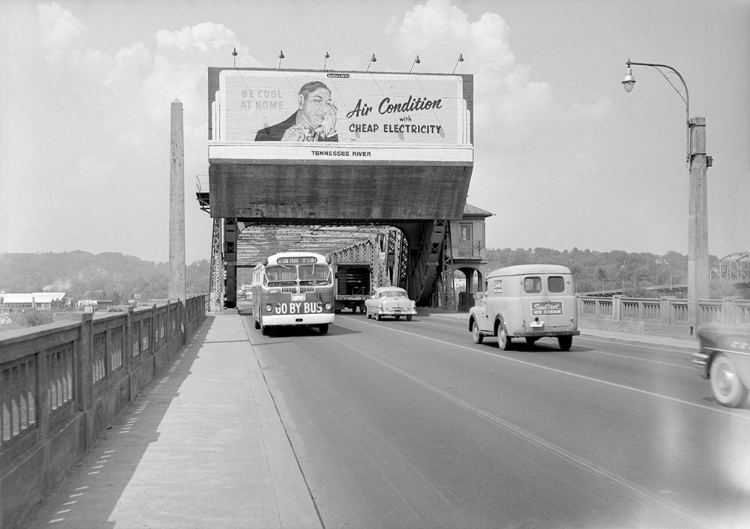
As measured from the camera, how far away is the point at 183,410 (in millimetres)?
10602

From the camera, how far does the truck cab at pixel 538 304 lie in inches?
757

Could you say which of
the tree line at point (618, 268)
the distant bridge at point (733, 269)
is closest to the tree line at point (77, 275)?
the distant bridge at point (733, 269)

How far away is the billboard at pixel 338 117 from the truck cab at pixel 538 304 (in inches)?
1054

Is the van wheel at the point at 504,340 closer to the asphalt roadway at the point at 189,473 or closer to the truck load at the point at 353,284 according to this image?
the asphalt roadway at the point at 189,473

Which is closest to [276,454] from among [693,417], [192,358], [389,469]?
[389,469]

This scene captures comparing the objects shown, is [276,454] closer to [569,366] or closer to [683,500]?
[683,500]

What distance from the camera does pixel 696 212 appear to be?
22562 millimetres

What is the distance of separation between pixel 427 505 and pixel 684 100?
21.0 meters

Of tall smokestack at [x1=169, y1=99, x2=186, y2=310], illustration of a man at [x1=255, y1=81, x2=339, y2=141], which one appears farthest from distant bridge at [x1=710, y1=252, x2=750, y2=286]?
illustration of a man at [x1=255, y1=81, x2=339, y2=141]

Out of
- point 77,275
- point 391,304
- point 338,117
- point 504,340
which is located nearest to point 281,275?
point 504,340

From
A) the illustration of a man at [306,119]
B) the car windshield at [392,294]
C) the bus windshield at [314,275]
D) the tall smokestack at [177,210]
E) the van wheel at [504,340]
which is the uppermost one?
the illustration of a man at [306,119]

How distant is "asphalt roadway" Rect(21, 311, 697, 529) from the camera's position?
18.2 ft

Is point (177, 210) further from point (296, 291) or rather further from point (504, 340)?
point (504, 340)

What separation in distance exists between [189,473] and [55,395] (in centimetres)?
145
